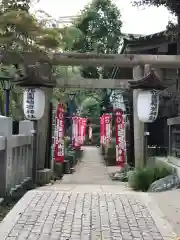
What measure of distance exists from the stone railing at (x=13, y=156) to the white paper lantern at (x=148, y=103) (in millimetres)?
3687

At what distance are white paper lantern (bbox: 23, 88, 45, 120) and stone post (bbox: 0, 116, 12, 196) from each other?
3.82 metres

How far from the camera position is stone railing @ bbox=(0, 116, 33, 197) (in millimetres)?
8844

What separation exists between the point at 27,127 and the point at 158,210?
6.45 m

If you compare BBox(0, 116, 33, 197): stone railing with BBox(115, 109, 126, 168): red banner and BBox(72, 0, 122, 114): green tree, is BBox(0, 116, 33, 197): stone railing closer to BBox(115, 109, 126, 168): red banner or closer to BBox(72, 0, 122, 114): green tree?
BBox(115, 109, 126, 168): red banner

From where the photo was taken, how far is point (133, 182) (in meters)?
12.1

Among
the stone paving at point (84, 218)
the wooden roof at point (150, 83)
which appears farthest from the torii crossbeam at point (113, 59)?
the stone paving at point (84, 218)

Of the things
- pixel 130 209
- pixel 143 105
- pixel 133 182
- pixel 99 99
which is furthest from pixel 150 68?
pixel 99 99

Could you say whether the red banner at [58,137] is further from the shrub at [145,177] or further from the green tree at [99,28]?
the green tree at [99,28]

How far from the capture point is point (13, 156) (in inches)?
407

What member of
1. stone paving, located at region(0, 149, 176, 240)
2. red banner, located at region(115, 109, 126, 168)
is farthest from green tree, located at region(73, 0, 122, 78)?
stone paving, located at region(0, 149, 176, 240)


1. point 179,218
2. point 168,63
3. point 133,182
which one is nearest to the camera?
point 179,218

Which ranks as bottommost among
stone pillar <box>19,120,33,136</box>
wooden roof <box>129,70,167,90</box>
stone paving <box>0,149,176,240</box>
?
stone paving <box>0,149,176,240</box>

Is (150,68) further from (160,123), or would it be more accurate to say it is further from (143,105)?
(160,123)

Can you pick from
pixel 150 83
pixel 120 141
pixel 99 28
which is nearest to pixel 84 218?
pixel 150 83
